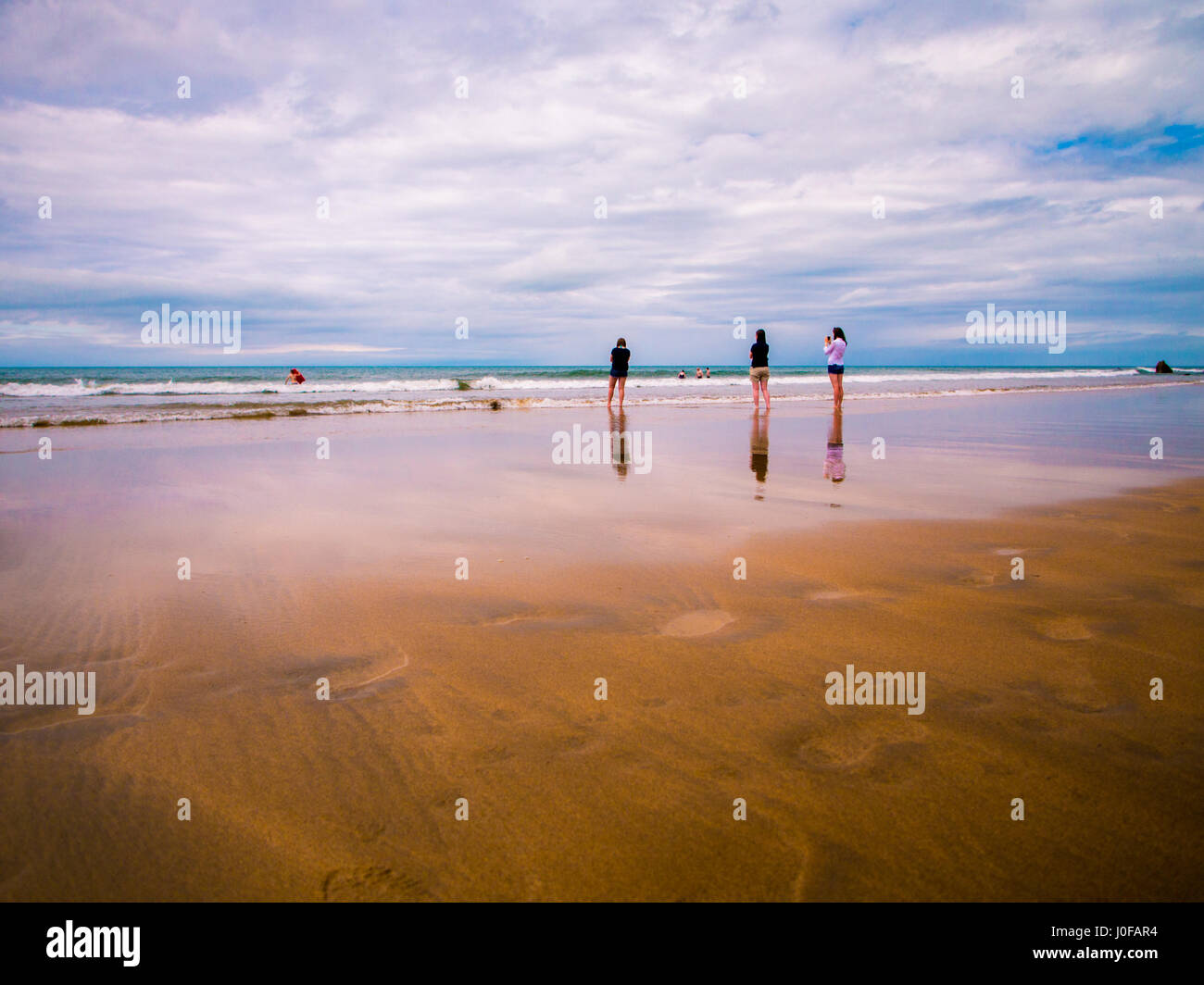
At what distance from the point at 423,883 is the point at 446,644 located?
1.52m

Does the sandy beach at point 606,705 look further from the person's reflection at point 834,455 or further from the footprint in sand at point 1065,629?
the person's reflection at point 834,455

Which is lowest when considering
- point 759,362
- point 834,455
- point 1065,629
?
point 1065,629

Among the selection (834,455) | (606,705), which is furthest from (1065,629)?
(834,455)

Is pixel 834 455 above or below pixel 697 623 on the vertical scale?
above

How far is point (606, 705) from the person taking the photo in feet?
8.92

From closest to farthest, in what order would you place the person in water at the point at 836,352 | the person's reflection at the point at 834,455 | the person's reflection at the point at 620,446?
the person's reflection at the point at 834,455, the person's reflection at the point at 620,446, the person in water at the point at 836,352

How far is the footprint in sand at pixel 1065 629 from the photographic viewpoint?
3254 millimetres

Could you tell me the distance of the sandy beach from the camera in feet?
6.23

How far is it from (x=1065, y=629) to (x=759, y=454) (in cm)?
708

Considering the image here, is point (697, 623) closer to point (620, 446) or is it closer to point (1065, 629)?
point (1065, 629)

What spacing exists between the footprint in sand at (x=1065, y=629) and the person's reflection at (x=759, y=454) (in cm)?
347

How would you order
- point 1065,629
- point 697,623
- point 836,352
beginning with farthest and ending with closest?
point 836,352, point 697,623, point 1065,629

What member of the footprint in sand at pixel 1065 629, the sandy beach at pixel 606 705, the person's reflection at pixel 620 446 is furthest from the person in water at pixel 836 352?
the footprint in sand at pixel 1065 629

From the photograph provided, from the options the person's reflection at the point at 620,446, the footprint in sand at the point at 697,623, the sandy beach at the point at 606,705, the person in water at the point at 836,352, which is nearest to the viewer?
the sandy beach at the point at 606,705
